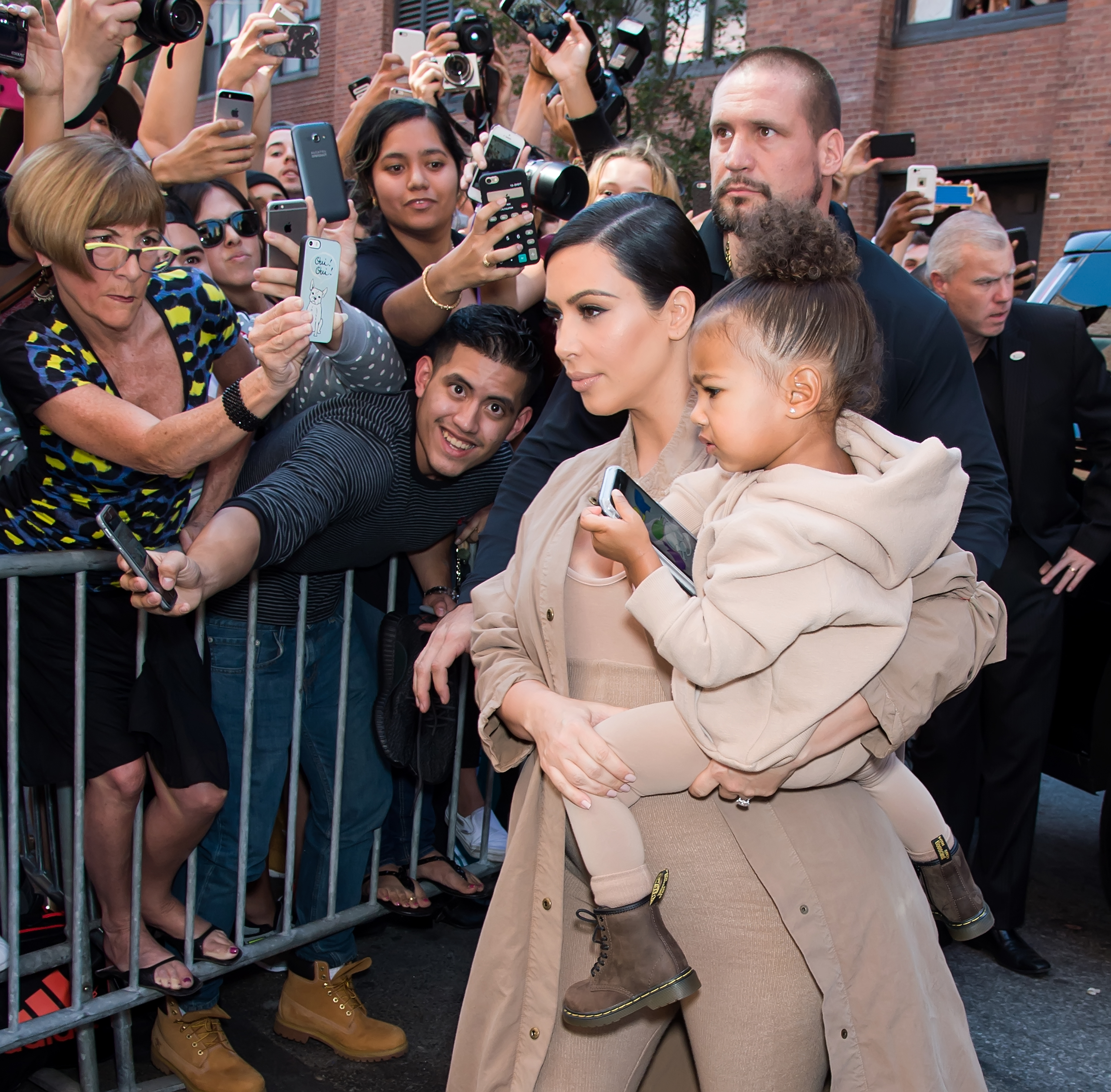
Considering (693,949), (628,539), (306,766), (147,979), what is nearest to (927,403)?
(628,539)

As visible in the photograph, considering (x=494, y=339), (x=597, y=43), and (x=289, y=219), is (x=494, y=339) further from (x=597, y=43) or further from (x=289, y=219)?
(x=597, y=43)

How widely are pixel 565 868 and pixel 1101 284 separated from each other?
4288 mm

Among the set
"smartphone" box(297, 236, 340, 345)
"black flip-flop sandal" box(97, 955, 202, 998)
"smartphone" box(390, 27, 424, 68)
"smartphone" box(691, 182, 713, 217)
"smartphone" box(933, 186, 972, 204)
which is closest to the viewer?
"smartphone" box(297, 236, 340, 345)

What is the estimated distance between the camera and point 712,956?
195 cm

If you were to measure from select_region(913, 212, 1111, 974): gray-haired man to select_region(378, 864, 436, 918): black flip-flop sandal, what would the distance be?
6.19 feet

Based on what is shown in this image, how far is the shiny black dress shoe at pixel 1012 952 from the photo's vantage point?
13.0 ft

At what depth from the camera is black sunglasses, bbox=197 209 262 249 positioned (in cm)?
396

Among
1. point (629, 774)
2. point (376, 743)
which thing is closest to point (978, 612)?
point (629, 774)

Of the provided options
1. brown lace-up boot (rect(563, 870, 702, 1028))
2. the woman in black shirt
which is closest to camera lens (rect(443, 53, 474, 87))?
the woman in black shirt

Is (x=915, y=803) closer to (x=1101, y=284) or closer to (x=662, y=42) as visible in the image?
(x=1101, y=284)

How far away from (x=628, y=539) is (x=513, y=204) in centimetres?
167

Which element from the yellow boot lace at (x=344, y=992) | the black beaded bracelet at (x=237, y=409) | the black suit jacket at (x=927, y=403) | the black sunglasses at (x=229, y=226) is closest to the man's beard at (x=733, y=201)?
the black suit jacket at (x=927, y=403)

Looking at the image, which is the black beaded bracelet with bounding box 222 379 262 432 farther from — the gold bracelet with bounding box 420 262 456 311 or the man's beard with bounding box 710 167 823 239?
the man's beard with bounding box 710 167 823 239

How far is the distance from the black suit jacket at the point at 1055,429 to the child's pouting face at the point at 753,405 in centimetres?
258
